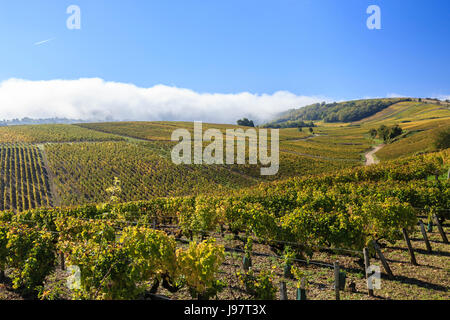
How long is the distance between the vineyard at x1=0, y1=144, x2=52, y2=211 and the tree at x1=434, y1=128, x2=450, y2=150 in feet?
293

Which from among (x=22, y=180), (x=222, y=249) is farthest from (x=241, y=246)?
(x=22, y=180)

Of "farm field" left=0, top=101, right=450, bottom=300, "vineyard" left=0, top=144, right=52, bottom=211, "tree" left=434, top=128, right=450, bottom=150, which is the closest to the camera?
"farm field" left=0, top=101, right=450, bottom=300

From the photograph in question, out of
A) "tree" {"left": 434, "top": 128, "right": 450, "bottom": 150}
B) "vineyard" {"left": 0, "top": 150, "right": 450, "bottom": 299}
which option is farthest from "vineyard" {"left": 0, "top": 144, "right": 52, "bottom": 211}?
"tree" {"left": 434, "top": 128, "right": 450, "bottom": 150}

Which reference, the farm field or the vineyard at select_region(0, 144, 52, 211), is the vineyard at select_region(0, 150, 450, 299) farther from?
the vineyard at select_region(0, 144, 52, 211)

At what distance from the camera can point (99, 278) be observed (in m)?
7.52

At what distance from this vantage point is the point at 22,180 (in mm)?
48719

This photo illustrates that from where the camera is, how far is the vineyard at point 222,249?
8078 millimetres

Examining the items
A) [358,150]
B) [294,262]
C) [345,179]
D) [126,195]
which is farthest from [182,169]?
[358,150]

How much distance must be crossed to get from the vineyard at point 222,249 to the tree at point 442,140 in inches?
2315

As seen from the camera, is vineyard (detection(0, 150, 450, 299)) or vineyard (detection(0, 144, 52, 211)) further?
vineyard (detection(0, 144, 52, 211))

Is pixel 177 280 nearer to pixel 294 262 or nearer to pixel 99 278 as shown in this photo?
pixel 99 278

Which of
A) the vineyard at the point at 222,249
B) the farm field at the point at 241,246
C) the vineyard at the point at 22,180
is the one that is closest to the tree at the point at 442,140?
the farm field at the point at 241,246

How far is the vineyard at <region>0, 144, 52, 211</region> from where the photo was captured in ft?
130

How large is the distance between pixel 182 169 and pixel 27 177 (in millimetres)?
31989
